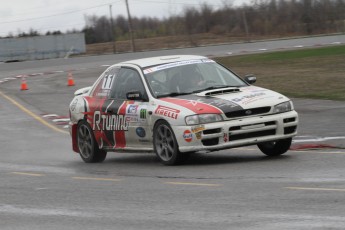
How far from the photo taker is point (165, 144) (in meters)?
11.7

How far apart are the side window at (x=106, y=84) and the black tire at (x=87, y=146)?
55 cm

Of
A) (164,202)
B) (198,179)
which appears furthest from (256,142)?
(164,202)

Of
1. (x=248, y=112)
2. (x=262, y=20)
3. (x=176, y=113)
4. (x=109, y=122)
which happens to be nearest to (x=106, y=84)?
(x=109, y=122)

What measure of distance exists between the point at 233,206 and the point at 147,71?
194 inches

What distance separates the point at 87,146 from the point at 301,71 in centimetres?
1979

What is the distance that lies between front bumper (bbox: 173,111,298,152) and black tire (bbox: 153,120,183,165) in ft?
0.56

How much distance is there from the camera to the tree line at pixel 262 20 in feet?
283

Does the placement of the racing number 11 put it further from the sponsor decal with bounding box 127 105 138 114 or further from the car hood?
the car hood

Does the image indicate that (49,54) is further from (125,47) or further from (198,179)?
(198,179)

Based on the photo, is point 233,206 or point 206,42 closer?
point 233,206

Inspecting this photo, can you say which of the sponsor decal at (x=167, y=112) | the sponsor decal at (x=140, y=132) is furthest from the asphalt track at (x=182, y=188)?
the sponsor decal at (x=167, y=112)

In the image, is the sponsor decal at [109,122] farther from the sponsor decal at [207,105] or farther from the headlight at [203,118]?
the headlight at [203,118]

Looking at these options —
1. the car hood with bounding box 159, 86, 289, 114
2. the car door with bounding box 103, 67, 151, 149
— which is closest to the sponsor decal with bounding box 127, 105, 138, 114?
the car door with bounding box 103, 67, 151, 149

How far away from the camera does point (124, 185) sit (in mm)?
10156
